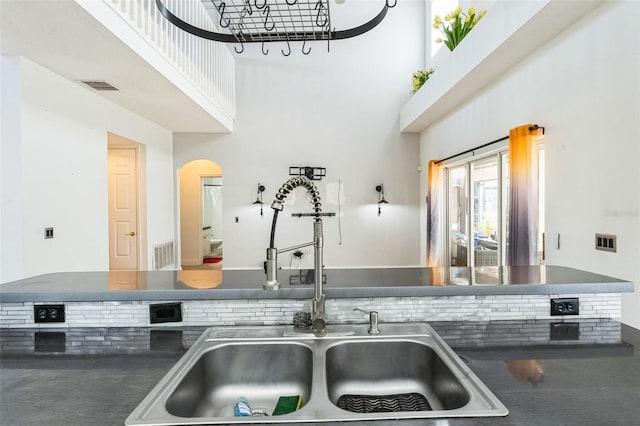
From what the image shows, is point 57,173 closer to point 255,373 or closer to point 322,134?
point 255,373

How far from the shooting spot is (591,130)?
7.29 ft

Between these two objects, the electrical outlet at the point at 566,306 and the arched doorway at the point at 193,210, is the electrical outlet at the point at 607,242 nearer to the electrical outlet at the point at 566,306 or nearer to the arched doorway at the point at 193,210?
the electrical outlet at the point at 566,306

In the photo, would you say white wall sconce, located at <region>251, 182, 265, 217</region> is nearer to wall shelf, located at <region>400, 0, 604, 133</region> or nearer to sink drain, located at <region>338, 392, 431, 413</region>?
wall shelf, located at <region>400, 0, 604, 133</region>

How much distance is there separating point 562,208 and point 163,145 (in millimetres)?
5295

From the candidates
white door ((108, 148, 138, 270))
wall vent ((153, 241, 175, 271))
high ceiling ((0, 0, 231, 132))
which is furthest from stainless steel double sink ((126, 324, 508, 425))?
wall vent ((153, 241, 175, 271))

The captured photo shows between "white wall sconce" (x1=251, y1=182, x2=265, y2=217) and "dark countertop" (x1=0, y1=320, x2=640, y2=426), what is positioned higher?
"white wall sconce" (x1=251, y1=182, x2=265, y2=217)

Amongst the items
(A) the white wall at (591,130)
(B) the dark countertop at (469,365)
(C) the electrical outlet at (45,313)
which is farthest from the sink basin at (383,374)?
(A) the white wall at (591,130)

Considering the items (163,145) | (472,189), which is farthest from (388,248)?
(163,145)

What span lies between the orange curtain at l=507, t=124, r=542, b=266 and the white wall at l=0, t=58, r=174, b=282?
390 centimetres

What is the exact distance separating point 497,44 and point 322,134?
3448 mm

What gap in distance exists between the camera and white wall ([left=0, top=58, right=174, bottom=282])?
2.80 m

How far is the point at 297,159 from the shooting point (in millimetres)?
5957

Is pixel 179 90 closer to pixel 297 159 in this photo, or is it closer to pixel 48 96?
pixel 48 96

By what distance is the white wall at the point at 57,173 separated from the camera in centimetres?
280
